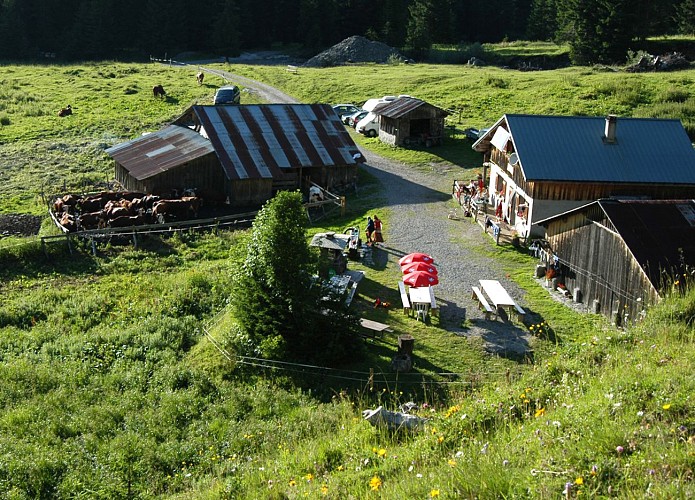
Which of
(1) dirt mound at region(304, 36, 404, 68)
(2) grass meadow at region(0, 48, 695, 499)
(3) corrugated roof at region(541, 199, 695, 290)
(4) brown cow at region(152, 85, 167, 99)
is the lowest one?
(2) grass meadow at region(0, 48, 695, 499)

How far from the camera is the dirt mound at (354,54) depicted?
90.9m

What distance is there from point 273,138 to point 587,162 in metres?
17.9

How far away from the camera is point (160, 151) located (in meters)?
42.7

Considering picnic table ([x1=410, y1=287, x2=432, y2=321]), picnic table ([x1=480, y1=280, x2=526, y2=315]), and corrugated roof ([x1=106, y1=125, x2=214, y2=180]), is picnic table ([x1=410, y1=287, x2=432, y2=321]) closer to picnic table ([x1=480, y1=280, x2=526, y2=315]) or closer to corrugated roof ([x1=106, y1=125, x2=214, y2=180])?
picnic table ([x1=480, y1=280, x2=526, y2=315])

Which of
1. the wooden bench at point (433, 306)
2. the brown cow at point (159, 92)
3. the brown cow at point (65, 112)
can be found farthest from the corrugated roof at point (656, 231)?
the brown cow at point (159, 92)

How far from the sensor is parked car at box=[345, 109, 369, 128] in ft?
190

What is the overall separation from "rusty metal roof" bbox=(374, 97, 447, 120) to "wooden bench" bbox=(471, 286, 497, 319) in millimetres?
25455

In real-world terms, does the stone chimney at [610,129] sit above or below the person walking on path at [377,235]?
above

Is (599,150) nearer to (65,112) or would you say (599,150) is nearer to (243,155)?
(243,155)

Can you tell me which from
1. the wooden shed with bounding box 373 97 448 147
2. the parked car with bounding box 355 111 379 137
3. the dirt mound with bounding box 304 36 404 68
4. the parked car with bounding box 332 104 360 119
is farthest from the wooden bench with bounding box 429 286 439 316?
the dirt mound with bounding box 304 36 404 68

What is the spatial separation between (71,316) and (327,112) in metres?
24.1

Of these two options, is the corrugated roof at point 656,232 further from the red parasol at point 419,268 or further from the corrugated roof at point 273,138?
the corrugated roof at point 273,138

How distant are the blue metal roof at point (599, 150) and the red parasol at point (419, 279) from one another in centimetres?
906

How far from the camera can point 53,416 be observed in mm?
18734
